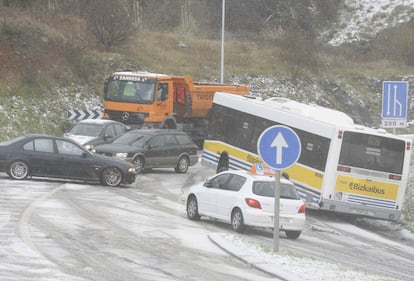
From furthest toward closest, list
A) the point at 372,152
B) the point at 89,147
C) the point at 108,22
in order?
1. the point at 108,22
2. the point at 89,147
3. the point at 372,152

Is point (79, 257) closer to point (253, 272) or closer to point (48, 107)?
point (253, 272)

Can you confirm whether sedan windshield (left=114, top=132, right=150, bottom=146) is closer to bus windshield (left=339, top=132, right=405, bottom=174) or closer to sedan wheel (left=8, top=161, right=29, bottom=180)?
sedan wheel (left=8, top=161, right=29, bottom=180)

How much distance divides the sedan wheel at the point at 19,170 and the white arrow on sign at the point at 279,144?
12.9 m

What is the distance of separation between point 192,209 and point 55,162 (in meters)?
6.60

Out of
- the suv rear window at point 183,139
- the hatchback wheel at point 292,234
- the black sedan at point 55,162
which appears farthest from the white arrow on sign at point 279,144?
the suv rear window at point 183,139

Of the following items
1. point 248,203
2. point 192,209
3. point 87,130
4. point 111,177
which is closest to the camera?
point 248,203

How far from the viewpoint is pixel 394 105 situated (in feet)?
69.1

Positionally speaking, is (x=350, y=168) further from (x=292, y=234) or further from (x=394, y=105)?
(x=292, y=234)

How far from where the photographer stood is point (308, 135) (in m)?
24.4

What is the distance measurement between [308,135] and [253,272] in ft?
38.7

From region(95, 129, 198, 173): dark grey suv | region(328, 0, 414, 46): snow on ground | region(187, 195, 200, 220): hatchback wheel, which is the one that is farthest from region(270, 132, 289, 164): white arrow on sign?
region(328, 0, 414, 46): snow on ground

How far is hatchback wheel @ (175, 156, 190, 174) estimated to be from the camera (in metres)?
32.4

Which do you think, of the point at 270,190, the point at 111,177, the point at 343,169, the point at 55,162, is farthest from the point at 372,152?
the point at 55,162

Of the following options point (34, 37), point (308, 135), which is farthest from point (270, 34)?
point (308, 135)
